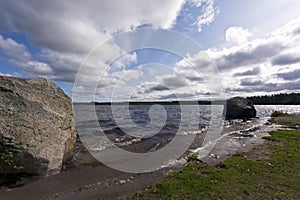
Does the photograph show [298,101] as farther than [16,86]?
Yes

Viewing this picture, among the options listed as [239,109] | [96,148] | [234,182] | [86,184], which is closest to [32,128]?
[86,184]

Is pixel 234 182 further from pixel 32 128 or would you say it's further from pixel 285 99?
pixel 285 99

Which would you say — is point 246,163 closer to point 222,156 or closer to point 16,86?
point 222,156

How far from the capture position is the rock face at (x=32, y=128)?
8344 millimetres

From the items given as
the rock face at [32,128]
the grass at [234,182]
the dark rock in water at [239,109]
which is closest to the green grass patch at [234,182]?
the grass at [234,182]

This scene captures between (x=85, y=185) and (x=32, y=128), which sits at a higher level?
(x=32, y=128)

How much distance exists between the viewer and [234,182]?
7.84m

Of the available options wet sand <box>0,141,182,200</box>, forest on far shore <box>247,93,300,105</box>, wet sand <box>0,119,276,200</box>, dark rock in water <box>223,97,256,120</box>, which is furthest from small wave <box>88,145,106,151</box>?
forest on far shore <box>247,93,300,105</box>

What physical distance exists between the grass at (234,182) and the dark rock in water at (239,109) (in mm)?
37440

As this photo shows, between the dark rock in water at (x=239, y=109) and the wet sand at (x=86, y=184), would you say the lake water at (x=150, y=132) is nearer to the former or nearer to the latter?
the wet sand at (x=86, y=184)

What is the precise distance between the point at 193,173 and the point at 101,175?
4695 millimetres

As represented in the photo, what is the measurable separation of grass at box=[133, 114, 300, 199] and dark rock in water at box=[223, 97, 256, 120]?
37.4 m

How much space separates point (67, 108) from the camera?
1159 centimetres

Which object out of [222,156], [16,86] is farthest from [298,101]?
[16,86]
